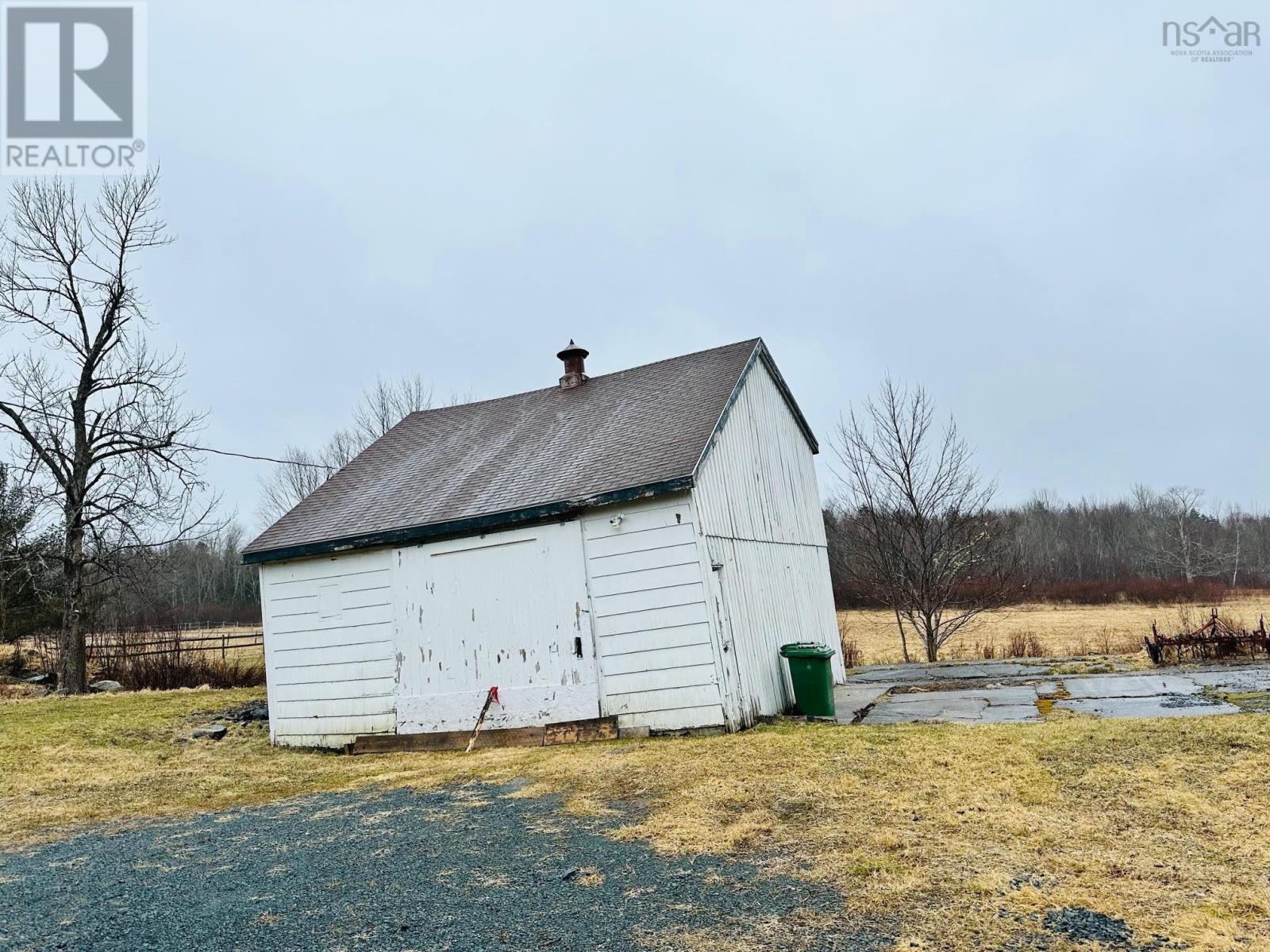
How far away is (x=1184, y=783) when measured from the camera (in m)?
5.63

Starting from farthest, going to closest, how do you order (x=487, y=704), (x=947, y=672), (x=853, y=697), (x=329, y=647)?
(x=947, y=672)
(x=853, y=697)
(x=329, y=647)
(x=487, y=704)

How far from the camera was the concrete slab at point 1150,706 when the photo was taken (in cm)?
817

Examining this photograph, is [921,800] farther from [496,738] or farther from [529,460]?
[529,460]

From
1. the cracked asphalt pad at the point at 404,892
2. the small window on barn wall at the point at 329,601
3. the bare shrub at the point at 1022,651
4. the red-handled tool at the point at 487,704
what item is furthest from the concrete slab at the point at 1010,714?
the bare shrub at the point at 1022,651

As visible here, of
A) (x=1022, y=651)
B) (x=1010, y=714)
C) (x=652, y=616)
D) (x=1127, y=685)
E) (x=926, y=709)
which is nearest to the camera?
(x=1010, y=714)

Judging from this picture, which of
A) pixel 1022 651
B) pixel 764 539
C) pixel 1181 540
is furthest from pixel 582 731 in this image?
pixel 1181 540

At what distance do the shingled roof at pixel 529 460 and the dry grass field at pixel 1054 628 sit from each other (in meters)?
9.94

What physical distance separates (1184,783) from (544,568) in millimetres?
6761

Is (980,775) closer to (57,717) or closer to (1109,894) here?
(1109,894)

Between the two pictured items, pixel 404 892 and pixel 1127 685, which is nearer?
pixel 404 892

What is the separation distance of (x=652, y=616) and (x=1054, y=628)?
2460cm

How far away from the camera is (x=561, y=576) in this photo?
→ 9.97 m

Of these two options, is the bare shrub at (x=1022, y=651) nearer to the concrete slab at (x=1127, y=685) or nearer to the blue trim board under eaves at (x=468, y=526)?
the concrete slab at (x=1127, y=685)

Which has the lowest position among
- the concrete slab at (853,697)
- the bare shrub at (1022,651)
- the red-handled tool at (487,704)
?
the bare shrub at (1022,651)
